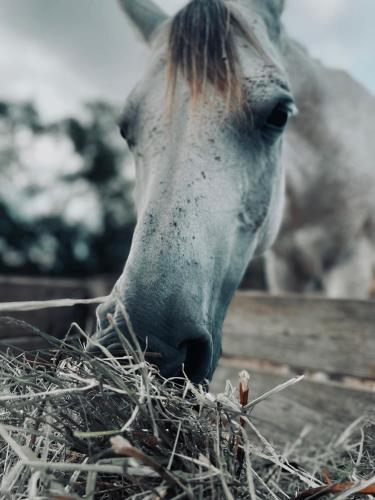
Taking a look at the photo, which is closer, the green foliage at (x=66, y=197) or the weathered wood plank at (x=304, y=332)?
the weathered wood plank at (x=304, y=332)

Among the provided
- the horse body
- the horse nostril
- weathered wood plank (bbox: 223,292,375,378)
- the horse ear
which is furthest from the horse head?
the horse body

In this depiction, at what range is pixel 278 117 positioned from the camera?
1.30 meters

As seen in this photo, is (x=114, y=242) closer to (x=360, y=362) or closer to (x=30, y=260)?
(x=30, y=260)

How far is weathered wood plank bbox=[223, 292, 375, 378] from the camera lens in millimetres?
1521

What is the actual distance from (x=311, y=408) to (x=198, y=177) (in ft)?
3.25

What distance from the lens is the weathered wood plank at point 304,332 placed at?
1.52 m

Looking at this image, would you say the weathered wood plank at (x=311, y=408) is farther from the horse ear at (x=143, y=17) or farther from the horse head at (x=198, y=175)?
the horse ear at (x=143, y=17)

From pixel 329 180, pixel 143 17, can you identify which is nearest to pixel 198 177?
pixel 143 17

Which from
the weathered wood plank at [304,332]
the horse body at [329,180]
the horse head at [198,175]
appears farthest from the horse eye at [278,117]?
the horse body at [329,180]

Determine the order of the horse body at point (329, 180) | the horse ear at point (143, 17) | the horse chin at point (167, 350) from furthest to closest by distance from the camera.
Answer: the horse body at point (329, 180)
the horse ear at point (143, 17)
the horse chin at point (167, 350)

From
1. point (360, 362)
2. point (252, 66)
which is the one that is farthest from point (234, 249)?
point (360, 362)

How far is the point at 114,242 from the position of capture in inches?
366

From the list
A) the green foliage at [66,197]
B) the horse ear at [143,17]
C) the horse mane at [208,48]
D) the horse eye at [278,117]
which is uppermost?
the horse ear at [143,17]

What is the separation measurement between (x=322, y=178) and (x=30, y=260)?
7.68 meters
